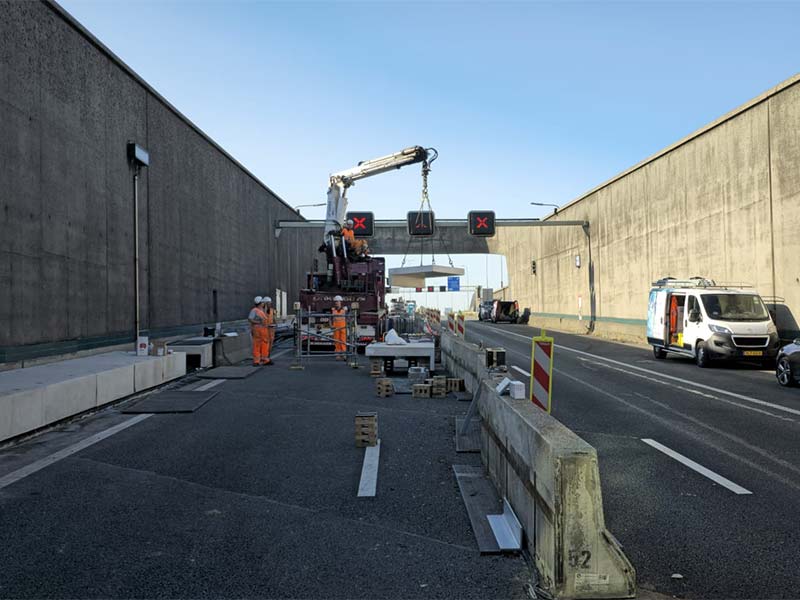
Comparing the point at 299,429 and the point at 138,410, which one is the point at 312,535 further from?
the point at 138,410

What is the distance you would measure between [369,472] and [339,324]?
13980 mm

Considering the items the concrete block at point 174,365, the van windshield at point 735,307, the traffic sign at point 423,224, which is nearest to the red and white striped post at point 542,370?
the concrete block at point 174,365

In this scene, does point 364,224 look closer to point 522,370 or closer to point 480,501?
point 522,370

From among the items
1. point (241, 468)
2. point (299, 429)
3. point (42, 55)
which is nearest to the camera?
point (241, 468)

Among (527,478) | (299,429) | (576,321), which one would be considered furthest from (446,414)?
(576,321)

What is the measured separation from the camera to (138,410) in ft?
36.0

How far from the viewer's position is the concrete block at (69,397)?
9.35 m

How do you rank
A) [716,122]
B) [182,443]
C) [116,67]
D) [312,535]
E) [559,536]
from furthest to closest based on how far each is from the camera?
[716,122] < [116,67] < [182,443] < [312,535] < [559,536]

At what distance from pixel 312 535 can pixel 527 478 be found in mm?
1732

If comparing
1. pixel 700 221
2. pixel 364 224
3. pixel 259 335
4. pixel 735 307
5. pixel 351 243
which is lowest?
pixel 259 335

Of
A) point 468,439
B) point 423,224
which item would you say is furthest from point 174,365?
point 423,224

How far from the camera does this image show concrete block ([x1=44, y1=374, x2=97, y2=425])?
9.35 m

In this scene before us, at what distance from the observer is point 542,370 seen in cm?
695

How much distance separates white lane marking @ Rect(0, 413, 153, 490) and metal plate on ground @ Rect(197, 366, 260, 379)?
5.50 meters
